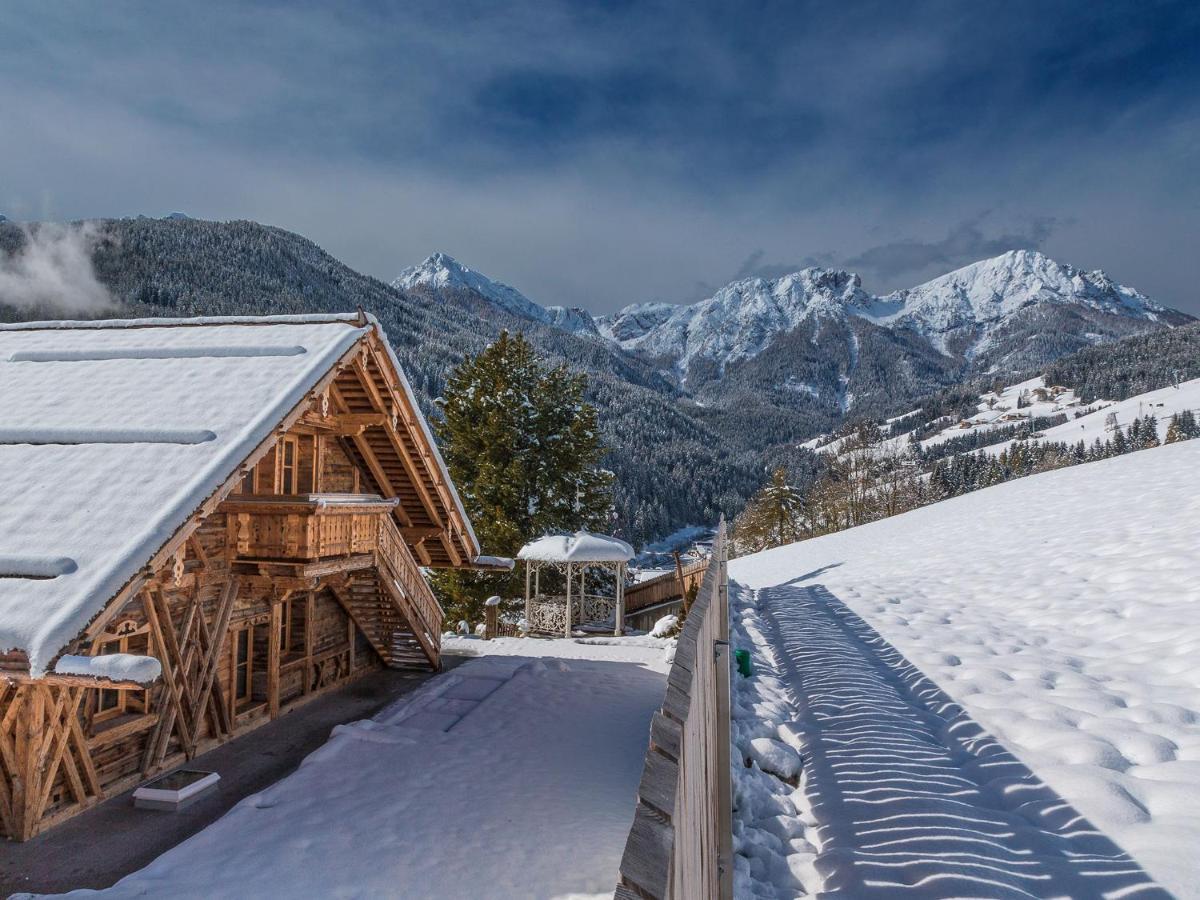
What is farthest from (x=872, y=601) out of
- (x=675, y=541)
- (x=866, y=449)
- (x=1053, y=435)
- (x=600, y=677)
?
(x=1053, y=435)

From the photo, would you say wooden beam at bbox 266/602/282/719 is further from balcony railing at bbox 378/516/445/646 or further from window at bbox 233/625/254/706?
balcony railing at bbox 378/516/445/646

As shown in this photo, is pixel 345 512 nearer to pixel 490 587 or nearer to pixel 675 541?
pixel 490 587

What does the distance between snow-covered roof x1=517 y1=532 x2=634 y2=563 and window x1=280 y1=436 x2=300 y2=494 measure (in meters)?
9.78

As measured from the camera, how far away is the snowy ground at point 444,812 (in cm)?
647

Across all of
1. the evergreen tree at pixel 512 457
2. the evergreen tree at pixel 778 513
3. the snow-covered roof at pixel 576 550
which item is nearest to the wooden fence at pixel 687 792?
the snow-covered roof at pixel 576 550

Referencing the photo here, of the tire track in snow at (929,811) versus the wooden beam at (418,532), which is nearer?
the tire track in snow at (929,811)

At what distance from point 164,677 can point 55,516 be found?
3.15 m

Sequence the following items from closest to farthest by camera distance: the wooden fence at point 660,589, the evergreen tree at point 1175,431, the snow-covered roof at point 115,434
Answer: the snow-covered roof at point 115,434
the wooden fence at point 660,589
the evergreen tree at point 1175,431

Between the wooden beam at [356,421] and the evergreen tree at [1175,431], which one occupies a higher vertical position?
the evergreen tree at [1175,431]

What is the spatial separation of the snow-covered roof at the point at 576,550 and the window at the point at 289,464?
978 cm

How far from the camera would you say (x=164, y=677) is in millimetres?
9031

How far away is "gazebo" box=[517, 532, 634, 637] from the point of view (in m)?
20.7

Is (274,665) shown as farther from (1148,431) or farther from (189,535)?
(1148,431)

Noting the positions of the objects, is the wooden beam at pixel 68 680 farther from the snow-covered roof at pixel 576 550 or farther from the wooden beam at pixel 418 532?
the snow-covered roof at pixel 576 550
